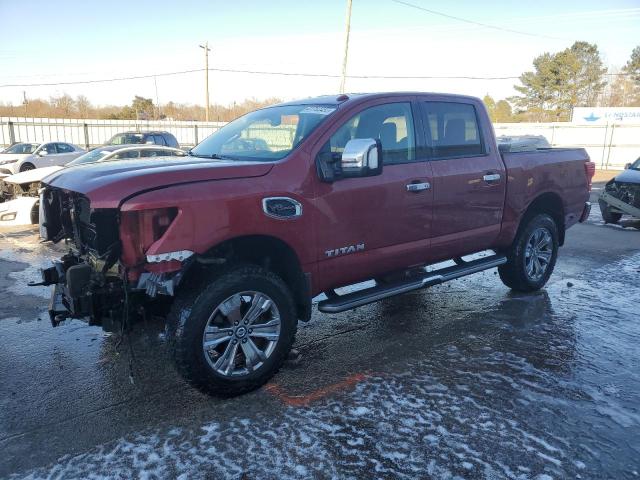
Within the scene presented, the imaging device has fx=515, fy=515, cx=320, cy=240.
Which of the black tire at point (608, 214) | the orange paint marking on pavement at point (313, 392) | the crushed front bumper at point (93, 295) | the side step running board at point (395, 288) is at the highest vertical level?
the crushed front bumper at point (93, 295)

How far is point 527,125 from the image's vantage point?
30531 millimetres

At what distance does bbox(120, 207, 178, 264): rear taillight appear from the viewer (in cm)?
315

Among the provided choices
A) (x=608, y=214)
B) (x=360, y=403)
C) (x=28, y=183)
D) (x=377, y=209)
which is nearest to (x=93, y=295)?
(x=360, y=403)

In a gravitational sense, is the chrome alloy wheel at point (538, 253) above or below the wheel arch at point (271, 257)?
below

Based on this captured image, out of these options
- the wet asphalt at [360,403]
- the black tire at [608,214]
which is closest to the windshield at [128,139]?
the wet asphalt at [360,403]

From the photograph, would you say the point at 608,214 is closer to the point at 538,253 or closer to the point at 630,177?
the point at 630,177

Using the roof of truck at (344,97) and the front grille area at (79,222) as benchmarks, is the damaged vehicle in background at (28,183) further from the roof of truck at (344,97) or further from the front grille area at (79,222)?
the front grille area at (79,222)

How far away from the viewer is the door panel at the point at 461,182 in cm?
466

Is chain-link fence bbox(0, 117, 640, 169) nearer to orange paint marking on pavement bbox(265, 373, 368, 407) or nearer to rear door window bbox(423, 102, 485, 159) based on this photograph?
rear door window bbox(423, 102, 485, 159)

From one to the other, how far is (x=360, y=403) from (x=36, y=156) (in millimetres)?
18984

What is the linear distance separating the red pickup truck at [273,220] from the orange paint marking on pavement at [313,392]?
0.14 meters

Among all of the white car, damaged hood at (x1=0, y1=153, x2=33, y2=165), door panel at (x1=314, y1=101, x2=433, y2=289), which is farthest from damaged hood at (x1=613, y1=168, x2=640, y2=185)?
damaged hood at (x1=0, y1=153, x2=33, y2=165)

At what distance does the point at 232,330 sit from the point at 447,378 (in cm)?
166

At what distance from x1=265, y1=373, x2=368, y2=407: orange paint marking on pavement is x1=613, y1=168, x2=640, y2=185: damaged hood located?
903 centimetres
